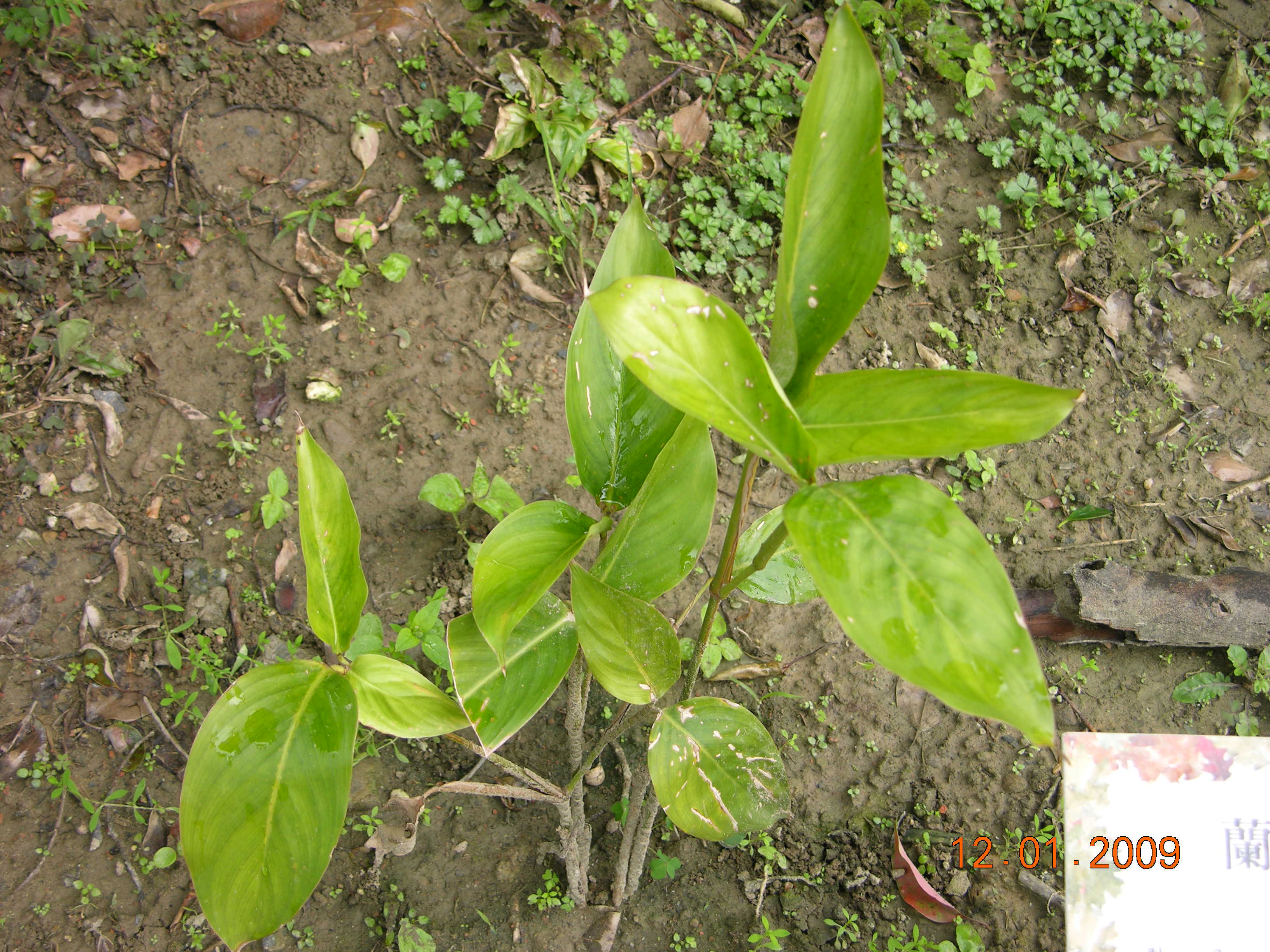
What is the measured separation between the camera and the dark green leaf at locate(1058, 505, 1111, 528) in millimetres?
2129

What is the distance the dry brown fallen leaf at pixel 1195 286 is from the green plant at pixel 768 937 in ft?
7.83

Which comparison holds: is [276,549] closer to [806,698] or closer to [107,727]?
[107,727]

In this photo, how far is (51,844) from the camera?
5.29ft

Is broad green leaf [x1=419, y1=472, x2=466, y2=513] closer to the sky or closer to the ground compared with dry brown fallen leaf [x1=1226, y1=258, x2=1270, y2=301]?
closer to the ground

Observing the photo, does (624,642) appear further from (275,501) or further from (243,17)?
A: (243,17)

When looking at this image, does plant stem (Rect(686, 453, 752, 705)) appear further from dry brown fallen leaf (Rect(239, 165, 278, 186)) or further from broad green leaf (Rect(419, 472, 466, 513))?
dry brown fallen leaf (Rect(239, 165, 278, 186))

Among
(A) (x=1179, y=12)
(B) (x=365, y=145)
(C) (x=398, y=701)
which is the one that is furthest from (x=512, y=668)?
(A) (x=1179, y=12)

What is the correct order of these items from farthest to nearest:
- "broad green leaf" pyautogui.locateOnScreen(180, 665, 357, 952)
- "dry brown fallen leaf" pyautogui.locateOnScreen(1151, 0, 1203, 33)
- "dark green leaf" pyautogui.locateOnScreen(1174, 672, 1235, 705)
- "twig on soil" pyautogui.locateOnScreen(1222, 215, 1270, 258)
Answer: "dry brown fallen leaf" pyautogui.locateOnScreen(1151, 0, 1203, 33) < "twig on soil" pyautogui.locateOnScreen(1222, 215, 1270, 258) < "dark green leaf" pyautogui.locateOnScreen(1174, 672, 1235, 705) < "broad green leaf" pyautogui.locateOnScreen(180, 665, 357, 952)

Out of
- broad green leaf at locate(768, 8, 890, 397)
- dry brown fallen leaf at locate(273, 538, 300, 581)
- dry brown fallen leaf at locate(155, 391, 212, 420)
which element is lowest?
dry brown fallen leaf at locate(273, 538, 300, 581)

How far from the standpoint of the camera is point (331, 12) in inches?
98.0

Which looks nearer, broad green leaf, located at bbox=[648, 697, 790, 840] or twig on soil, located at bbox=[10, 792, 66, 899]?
broad green leaf, located at bbox=[648, 697, 790, 840]

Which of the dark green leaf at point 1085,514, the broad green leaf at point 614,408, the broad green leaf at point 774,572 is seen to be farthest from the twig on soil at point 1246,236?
the broad green leaf at point 614,408

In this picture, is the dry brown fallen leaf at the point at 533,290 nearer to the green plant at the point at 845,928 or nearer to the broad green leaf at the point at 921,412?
the broad green leaf at the point at 921,412

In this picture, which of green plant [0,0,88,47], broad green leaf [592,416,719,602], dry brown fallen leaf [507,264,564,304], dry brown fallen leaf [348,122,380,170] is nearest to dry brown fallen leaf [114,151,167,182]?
green plant [0,0,88,47]
